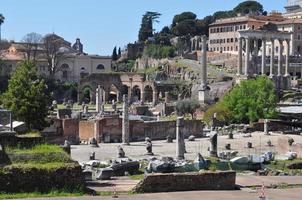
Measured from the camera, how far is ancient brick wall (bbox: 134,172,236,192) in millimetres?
23484

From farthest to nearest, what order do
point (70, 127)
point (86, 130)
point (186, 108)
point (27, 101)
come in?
point (186, 108) < point (86, 130) < point (70, 127) < point (27, 101)

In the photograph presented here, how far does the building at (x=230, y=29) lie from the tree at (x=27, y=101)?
84.2 metres

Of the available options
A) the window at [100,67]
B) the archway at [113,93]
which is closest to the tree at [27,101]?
the archway at [113,93]

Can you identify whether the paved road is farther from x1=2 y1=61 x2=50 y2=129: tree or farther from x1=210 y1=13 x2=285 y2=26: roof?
x1=210 y1=13 x2=285 y2=26: roof

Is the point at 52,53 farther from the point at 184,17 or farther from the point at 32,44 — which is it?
the point at 184,17

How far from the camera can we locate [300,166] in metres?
33.4

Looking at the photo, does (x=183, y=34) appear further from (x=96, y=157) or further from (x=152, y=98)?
(x=96, y=157)

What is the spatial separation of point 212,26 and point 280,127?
82008mm

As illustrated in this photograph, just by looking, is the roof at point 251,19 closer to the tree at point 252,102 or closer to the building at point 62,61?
the building at point 62,61

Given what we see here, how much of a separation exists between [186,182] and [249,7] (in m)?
134

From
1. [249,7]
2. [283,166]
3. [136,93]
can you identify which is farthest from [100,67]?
[283,166]

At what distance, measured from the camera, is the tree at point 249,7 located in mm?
153625

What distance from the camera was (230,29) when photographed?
13112 cm

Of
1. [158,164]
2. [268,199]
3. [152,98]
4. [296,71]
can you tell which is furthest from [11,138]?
[296,71]
